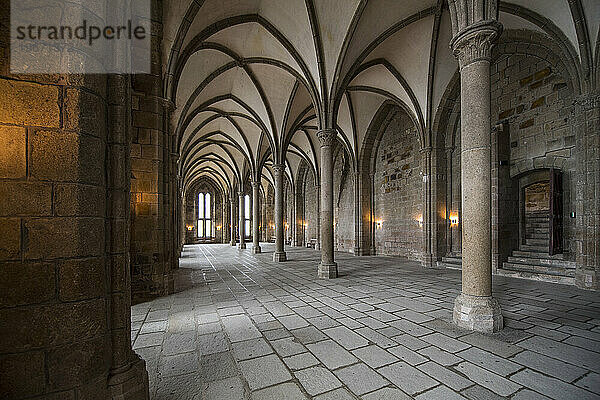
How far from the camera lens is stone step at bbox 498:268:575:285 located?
7361 millimetres

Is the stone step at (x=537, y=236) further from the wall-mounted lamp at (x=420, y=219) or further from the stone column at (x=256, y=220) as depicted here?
the stone column at (x=256, y=220)

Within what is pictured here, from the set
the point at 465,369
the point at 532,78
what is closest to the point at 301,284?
the point at 465,369

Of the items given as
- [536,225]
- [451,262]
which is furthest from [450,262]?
[536,225]

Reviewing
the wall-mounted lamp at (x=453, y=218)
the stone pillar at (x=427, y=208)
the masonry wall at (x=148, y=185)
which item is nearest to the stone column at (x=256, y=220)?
the stone pillar at (x=427, y=208)

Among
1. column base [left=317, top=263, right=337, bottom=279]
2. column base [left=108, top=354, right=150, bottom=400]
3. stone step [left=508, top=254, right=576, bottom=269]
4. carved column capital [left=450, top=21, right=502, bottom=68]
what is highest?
carved column capital [left=450, top=21, right=502, bottom=68]

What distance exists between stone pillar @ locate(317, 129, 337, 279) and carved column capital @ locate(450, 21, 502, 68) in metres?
4.62

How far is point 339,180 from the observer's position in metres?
19.2

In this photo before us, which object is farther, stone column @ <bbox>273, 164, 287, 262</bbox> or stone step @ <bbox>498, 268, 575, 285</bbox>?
stone column @ <bbox>273, 164, 287, 262</bbox>

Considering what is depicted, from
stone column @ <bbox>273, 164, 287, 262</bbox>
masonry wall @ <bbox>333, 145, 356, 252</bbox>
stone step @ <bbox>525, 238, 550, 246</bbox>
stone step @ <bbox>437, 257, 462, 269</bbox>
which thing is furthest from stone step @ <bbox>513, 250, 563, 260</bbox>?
masonry wall @ <bbox>333, 145, 356, 252</bbox>

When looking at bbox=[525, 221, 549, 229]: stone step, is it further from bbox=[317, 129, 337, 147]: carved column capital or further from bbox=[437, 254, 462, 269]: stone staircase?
bbox=[317, 129, 337, 147]: carved column capital

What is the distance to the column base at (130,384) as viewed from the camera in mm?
2125

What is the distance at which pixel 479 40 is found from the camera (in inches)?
172

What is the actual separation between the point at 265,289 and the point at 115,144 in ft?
17.5

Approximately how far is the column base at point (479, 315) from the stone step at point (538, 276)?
16.7 feet
